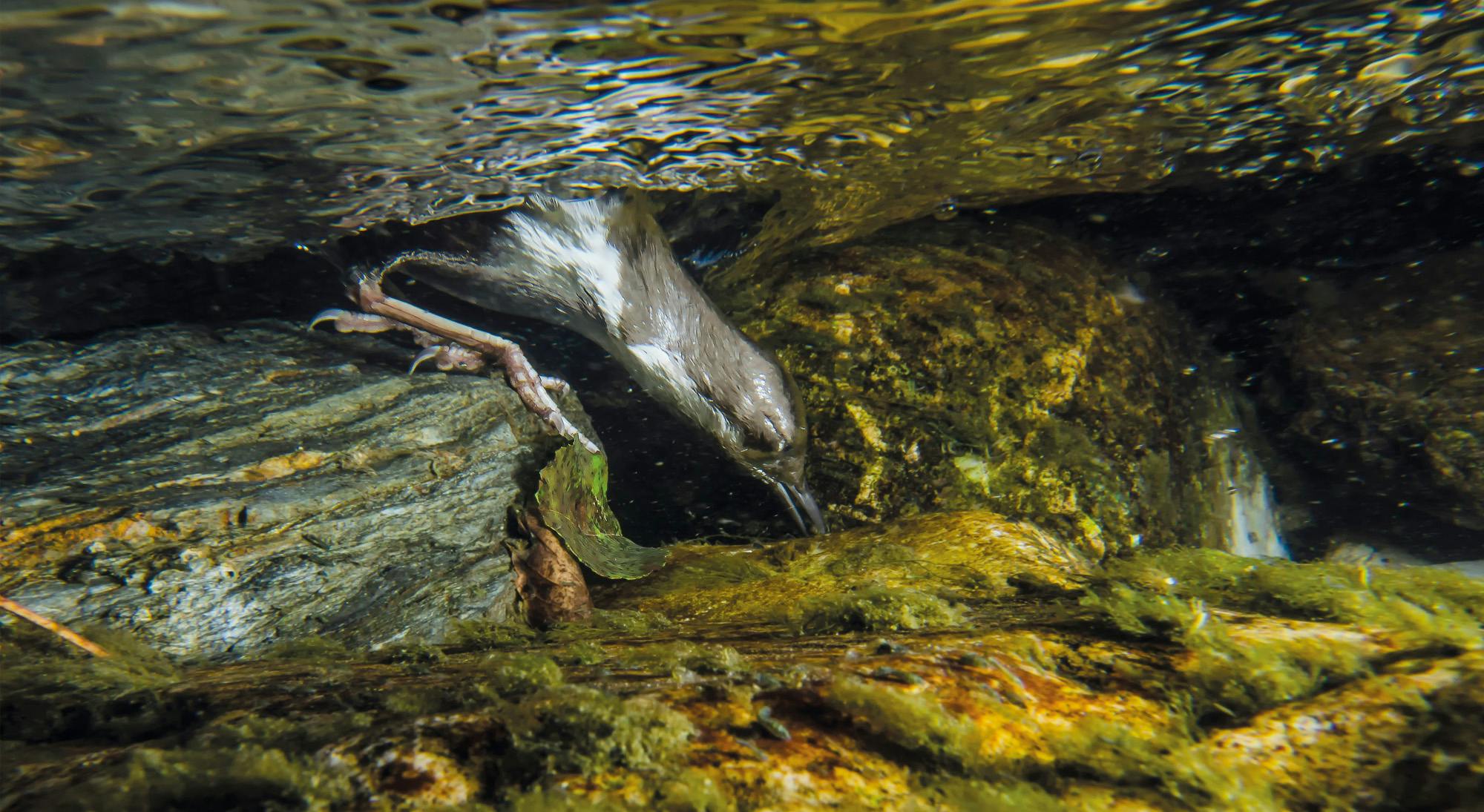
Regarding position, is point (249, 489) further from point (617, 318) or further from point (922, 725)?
point (922, 725)

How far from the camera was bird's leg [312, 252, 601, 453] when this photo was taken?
392 centimetres

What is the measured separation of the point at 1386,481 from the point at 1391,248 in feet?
6.95

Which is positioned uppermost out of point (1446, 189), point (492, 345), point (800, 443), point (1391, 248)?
point (1446, 189)

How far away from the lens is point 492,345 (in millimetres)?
4000

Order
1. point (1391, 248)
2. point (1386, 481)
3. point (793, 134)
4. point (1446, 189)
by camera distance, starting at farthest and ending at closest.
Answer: point (1386, 481)
point (1391, 248)
point (1446, 189)
point (793, 134)

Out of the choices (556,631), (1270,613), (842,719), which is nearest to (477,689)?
(842,719)

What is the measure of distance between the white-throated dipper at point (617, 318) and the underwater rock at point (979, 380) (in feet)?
1.02

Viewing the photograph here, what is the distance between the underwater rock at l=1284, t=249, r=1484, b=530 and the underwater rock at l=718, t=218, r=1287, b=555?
5.28ft

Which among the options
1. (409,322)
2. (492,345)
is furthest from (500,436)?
(409,322)

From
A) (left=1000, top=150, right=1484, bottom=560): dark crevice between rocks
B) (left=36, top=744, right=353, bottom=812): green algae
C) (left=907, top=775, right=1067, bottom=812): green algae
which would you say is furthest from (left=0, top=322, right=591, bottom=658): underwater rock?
(left=1000, top=150, right=1484, bottom=560): dark crevice between rocks

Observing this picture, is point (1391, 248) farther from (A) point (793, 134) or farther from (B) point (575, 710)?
(B) point (575, 710)

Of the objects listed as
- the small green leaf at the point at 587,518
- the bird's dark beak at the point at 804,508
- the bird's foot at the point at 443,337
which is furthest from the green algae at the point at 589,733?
the bird's foot at the point at 443,337

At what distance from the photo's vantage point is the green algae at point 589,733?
1192 mm

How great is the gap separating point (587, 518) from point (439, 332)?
1633 mm
